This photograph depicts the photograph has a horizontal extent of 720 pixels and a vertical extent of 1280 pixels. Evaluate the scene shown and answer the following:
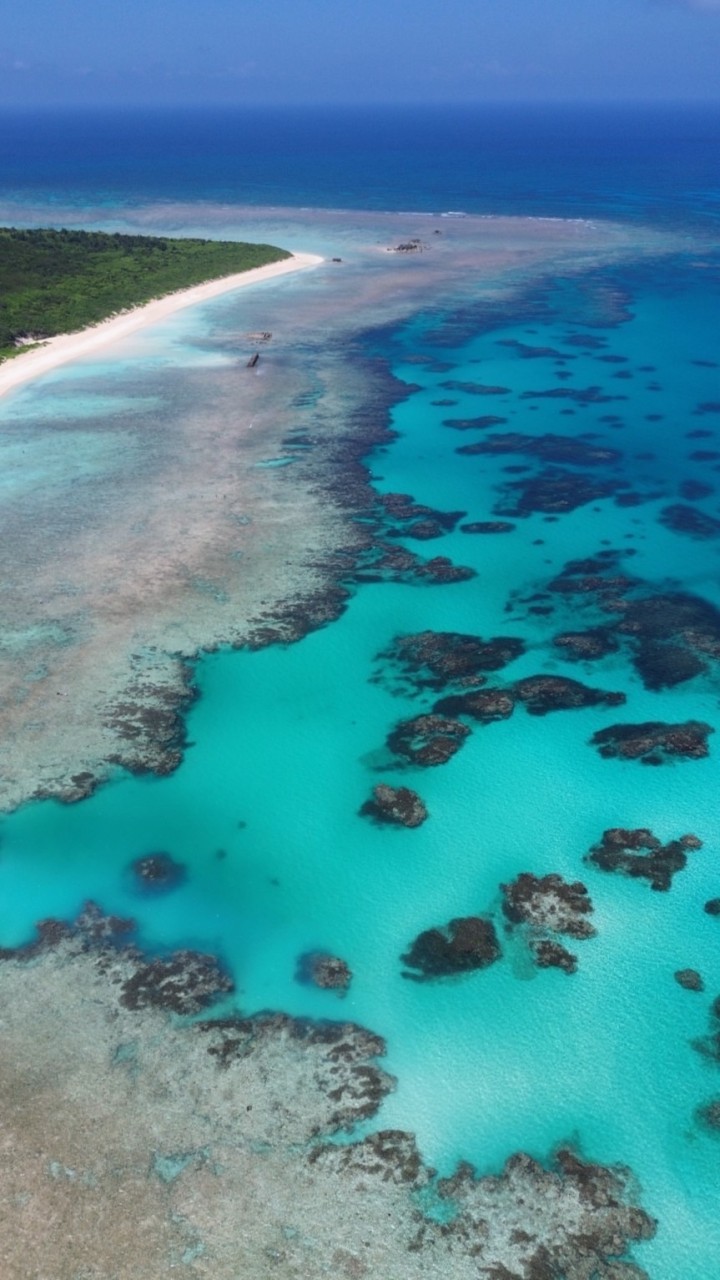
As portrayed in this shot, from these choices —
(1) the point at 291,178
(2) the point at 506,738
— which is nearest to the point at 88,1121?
(2) the point at 506,738

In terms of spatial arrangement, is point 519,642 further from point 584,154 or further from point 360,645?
point 584,154

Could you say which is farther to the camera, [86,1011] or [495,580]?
[495,580]

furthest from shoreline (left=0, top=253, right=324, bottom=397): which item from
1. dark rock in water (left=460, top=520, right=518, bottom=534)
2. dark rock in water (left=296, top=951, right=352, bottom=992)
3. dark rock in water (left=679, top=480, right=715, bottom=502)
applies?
dark rock in water (left=296, top=951, right=352, bottom=992)

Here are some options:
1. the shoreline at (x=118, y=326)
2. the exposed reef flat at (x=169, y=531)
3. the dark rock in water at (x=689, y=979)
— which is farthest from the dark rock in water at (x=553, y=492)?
the shoreline at (x=118, y=326)

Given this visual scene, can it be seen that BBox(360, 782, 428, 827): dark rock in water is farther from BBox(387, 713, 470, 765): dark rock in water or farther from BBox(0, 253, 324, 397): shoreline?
BBox(0, 253, 324, 397): shoreline

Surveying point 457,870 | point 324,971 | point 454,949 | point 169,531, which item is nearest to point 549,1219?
point 454,949

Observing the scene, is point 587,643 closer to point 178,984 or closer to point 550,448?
point 178,984
